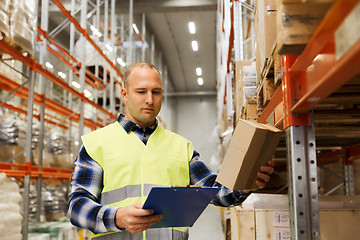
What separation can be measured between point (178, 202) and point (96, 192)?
2.24 feet

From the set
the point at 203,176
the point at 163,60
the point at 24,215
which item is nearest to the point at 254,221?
the point at 203,176

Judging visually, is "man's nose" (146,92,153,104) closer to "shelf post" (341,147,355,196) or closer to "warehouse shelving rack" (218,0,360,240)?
"warehouse shelving rack" (218,0,360,240)

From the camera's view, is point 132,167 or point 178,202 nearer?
point 178,202

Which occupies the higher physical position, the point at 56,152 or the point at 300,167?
the point at 56,152

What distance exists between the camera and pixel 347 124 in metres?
2.90

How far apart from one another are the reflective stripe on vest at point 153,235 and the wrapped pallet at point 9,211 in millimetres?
2649

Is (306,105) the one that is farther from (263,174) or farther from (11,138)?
(11,138)

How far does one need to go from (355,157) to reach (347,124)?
5.30 ft

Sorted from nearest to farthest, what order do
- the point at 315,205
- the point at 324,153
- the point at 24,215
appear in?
the point at 315,205 → the point at 24,215 → the point at 324,153

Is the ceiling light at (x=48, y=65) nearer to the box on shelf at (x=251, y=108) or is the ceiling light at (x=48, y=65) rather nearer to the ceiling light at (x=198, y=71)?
the box on shelf at (x=251, y=108)

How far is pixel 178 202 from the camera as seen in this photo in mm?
2027

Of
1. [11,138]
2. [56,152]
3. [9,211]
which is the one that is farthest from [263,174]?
[56,152]

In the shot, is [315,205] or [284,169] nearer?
[315,205]

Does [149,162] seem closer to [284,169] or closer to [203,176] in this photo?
[203,176]
